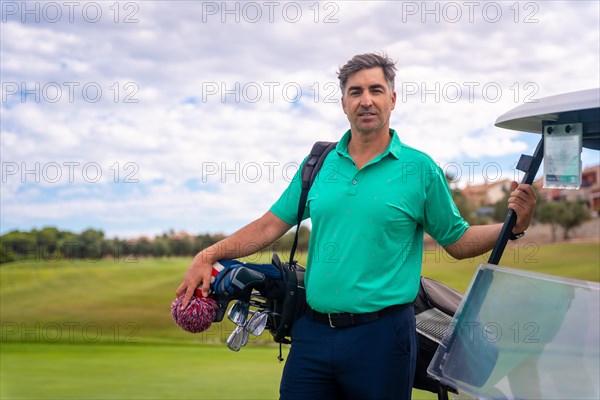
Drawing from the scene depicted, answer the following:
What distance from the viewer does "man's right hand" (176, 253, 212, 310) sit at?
2.98 m

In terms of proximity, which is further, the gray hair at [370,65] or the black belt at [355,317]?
the gray hair at [370,65]

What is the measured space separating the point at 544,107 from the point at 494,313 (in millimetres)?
755

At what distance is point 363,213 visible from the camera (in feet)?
9.13

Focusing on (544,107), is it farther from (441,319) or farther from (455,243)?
(441,319)

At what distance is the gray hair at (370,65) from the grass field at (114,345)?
2.88ft

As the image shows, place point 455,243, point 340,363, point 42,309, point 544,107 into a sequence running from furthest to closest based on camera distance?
1. point 42,309
2. point 455,243
3. point 340,363
4. point 544,107

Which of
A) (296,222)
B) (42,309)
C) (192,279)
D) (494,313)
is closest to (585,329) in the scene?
(494,313)

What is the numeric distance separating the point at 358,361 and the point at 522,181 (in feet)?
3.02

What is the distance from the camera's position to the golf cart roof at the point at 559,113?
2.40 meters

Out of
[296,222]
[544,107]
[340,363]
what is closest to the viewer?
[544,107]

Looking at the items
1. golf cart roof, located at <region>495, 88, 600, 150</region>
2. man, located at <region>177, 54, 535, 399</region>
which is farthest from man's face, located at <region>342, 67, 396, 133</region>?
golf cart roof, located at <region>495, 88, 600, 150</region>

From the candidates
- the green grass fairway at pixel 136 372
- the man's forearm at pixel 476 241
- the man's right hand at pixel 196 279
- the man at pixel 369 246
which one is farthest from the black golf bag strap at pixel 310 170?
the green grass fairway at pixel 136 372

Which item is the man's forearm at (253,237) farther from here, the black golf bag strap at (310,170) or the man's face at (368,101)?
the man's face at (368,101)

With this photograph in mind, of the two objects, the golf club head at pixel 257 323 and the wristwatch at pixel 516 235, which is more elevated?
the wristwatch at pixel 516 235
